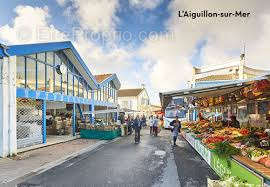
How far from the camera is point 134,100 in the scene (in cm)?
5078

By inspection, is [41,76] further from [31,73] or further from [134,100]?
[134,100]

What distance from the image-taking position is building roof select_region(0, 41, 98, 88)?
38.5 feet

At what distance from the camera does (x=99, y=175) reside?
8.27 metres

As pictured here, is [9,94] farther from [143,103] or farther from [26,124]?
[143,103]

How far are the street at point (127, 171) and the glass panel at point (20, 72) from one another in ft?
16.0

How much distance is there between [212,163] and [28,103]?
10.3m

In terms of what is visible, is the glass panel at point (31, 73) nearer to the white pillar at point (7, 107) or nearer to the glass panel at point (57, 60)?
the white pillar at point (7, 107)

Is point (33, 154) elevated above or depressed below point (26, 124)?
below

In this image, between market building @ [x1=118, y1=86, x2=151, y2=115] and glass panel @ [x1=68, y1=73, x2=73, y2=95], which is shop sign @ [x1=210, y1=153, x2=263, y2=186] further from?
market building @ [x1=118, y1=86, x2=151, y2=115]

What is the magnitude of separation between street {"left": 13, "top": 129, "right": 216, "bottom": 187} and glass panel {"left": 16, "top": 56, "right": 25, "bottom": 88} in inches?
193

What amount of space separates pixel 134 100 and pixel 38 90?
37162 mm

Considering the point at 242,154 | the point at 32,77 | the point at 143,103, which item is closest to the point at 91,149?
the point at 32,77

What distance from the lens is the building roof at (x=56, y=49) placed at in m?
11.7

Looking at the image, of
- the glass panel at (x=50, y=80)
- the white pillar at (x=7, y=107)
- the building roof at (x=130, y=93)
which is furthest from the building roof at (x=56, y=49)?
the building roof at (x=130, y=93)
